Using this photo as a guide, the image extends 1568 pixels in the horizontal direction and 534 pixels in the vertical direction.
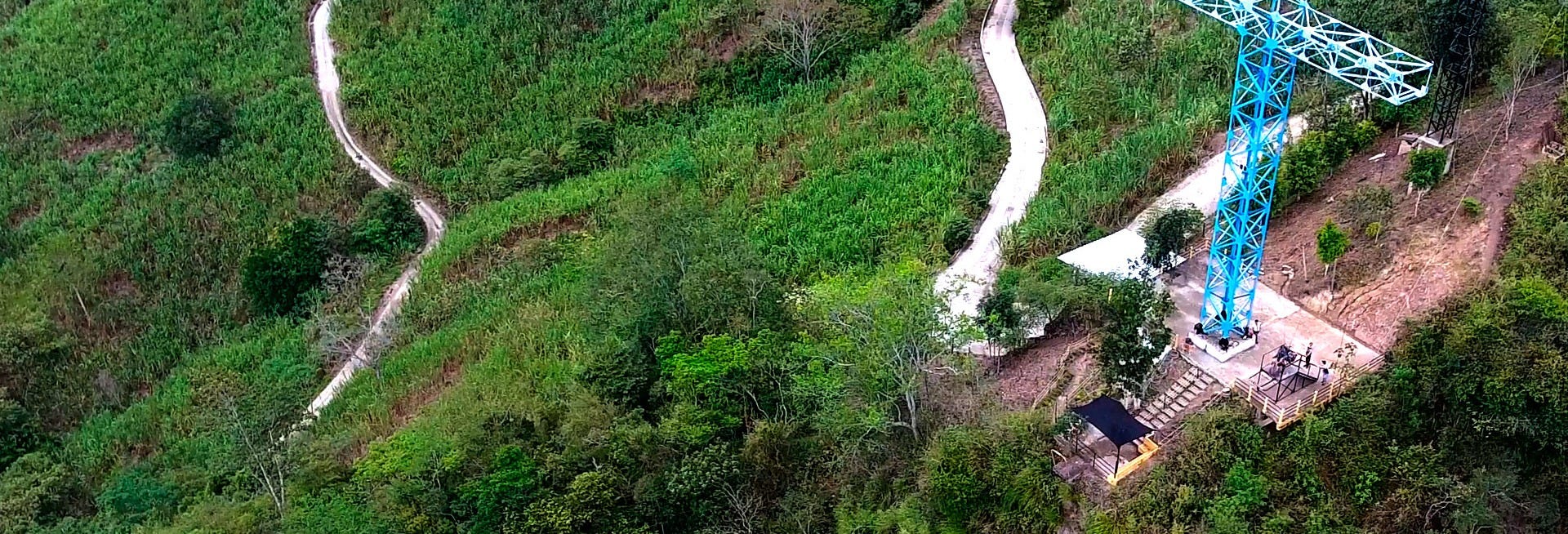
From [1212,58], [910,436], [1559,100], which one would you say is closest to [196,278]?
[910,436]

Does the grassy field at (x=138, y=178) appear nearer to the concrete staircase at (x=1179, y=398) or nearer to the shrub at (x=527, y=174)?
the shrub at (x=527, y=174)

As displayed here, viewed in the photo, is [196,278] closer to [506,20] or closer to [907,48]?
[506,20]

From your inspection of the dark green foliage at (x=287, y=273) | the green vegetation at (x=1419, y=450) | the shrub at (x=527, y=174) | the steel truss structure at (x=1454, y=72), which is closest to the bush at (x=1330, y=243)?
the green vegetation at (x=1419, y=450)

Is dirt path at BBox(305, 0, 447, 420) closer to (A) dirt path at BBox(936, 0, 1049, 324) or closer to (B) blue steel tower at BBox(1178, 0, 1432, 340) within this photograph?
(A) dirt path at BBox(936, 0, 1049, 324)

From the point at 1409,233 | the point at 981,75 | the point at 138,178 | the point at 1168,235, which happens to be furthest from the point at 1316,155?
the point at 138,178

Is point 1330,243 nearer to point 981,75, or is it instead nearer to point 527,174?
point 981,75

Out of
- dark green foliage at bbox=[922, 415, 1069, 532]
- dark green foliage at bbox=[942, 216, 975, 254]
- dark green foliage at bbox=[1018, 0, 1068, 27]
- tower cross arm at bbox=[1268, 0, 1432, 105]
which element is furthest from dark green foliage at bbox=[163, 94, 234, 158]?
tower cross arm at bbox=[1268, 0, 1432, 105]
